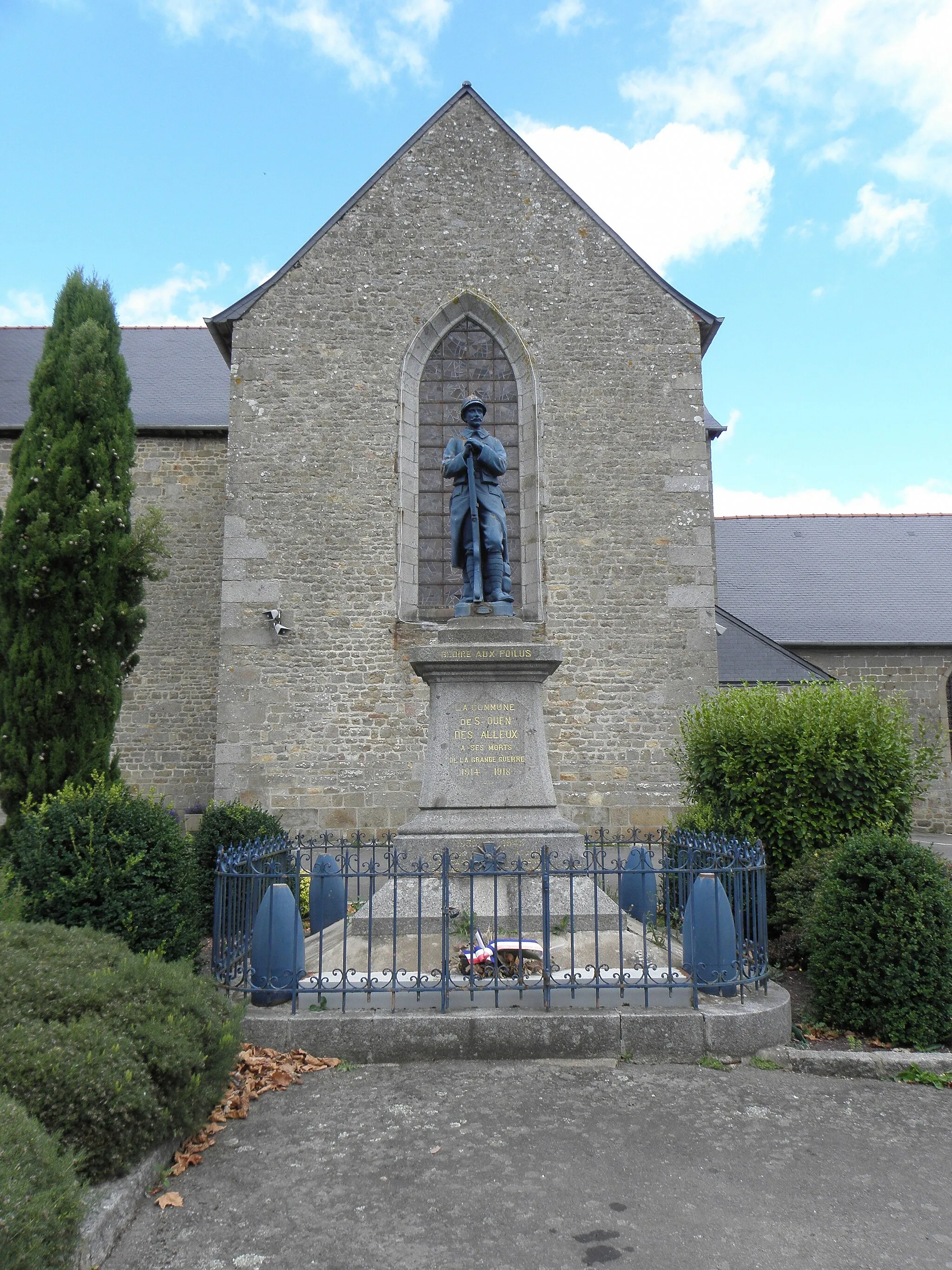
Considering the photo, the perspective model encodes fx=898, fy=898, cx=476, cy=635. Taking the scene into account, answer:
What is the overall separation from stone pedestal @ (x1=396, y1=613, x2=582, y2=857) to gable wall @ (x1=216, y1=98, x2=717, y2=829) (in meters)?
5.43

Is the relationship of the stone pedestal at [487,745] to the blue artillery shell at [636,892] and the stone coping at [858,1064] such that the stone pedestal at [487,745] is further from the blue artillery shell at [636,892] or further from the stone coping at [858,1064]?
the stone coping at [858,1064]

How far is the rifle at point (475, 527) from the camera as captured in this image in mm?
7133

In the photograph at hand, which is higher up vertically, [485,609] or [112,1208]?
[485,609]

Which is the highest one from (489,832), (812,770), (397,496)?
(397,496)

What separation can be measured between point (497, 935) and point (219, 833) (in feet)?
12.5

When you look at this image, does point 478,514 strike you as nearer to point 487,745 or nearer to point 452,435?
point 487,745

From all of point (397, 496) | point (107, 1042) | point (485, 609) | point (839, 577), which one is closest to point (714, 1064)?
point (107, 1042)

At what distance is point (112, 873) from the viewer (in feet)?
18.0

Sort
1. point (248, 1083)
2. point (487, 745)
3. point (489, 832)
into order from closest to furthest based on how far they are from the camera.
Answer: point (248, 1083)
point (489, 832)
point (487, 745)

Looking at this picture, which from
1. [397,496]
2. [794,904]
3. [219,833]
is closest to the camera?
[794,904]

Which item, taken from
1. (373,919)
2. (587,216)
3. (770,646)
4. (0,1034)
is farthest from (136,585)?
(770,646)

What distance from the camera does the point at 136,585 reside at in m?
10.0

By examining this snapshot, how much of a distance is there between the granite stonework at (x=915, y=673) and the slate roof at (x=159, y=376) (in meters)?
11.4

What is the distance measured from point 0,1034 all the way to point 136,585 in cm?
747
